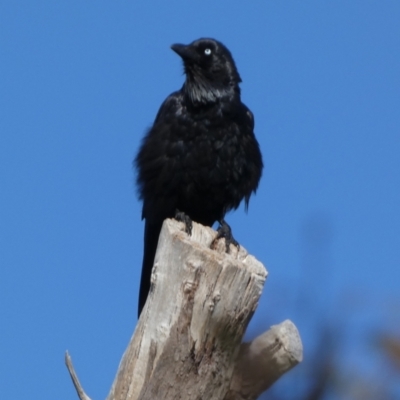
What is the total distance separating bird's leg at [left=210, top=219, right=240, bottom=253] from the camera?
372 cm

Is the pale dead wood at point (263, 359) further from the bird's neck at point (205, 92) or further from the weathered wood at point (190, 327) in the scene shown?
the bird's neck at point (205, 92)

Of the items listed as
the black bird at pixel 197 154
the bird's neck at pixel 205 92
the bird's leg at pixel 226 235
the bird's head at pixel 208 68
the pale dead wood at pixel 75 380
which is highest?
the bird's head at pixel 208 68

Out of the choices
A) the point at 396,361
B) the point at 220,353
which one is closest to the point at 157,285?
the point at 220,353

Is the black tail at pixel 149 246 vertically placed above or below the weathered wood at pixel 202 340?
above

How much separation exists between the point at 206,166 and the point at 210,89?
698mm

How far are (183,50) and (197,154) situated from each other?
1011 mm

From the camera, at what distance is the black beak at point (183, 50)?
576 centimetres

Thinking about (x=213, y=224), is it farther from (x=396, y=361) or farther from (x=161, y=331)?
(x=396, y=361)

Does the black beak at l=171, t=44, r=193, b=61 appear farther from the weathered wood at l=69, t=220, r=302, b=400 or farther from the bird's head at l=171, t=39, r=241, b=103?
the weathered wood at l=69, t=220, r=302, b=400

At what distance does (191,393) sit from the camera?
2986 mm

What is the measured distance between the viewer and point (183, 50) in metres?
5.76

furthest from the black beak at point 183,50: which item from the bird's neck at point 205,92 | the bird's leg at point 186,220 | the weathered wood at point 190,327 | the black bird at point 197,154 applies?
the weathered wood at point 190,327

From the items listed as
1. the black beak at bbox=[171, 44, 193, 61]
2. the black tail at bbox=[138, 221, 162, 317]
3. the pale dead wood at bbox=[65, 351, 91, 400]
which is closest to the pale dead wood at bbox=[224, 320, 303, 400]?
the pale dead wood at bbox=[65, 351, 91, 400]

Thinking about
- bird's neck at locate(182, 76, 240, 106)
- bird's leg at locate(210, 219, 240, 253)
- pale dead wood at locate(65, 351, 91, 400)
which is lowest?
pale dead wood at locate(65, 351, 91, 400)
